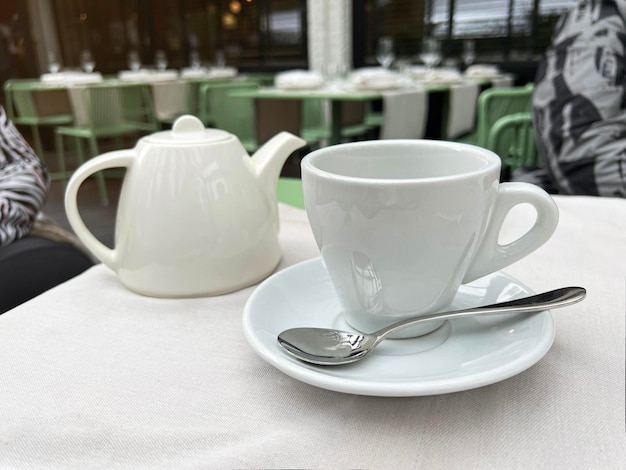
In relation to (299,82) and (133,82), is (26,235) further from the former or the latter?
(133,82)

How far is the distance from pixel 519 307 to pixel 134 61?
12.6ft

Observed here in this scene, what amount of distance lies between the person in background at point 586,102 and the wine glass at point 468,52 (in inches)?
92.5

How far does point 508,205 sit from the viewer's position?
223 millimetres

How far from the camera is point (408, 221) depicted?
20 cm

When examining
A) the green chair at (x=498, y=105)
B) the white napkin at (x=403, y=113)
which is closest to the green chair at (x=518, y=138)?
the green chair at (x=498, y=105)

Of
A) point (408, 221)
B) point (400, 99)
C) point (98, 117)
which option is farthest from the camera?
point (98, 117)

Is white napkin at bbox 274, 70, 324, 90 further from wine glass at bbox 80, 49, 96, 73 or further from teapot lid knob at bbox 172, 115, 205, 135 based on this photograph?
teapot lid knob at bbox 172, 115, 205, 135

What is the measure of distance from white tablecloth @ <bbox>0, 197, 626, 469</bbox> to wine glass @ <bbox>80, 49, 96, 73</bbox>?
3.26 m

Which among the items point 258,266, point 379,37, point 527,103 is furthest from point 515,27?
point 258,266

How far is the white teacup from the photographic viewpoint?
0.20 metres

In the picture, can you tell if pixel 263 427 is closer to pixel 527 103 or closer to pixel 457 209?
pixel 457 209

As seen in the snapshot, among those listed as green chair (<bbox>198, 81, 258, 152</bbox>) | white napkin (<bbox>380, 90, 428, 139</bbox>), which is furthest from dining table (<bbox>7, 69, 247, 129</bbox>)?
white napkin (<bbox>380, 90, 428, 139</bbox>)

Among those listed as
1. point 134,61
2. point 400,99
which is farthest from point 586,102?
point 134,61

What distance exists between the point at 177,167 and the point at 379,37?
3.54 metres
